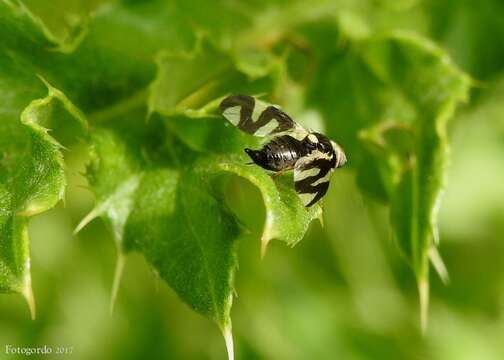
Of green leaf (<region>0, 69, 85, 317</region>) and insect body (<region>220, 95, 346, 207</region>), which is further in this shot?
insect body (<region>220, 95, 346, 207</region>)

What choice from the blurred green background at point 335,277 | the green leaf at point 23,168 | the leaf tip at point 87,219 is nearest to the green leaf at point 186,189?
the leaf tip at point 87,219

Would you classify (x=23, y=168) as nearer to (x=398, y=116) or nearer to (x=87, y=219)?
(x=87, y=219)

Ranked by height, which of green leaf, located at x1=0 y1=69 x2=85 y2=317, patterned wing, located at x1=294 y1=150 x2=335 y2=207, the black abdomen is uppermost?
the black abdomen

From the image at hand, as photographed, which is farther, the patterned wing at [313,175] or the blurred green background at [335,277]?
the blurred green background at [335,277]

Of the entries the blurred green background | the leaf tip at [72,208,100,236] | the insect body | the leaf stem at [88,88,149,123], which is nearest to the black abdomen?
the insect body

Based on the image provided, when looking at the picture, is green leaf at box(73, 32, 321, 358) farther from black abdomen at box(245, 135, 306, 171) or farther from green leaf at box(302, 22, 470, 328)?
green leaf at box(302, 22, 470, 328)

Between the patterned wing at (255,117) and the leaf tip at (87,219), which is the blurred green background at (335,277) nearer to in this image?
the patterned wing at (255,117)

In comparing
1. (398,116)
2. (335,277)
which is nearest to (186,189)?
(398,116)

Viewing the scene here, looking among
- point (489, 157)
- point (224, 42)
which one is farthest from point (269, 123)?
point (489, 157)
